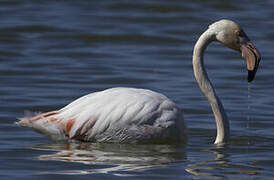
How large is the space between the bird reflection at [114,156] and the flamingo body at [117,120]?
8cm

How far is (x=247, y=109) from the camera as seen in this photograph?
986 centimetres

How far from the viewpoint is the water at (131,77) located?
7.00 metres

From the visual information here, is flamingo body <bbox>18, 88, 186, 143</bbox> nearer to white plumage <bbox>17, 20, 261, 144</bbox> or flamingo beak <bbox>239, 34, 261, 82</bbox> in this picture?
white plumage <bbox>17, 20, 261, 144</bbox>

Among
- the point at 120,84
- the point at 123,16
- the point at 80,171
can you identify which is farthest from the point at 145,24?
the point at 80,171

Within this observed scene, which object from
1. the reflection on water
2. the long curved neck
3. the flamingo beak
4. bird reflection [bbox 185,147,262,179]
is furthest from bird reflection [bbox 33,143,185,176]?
the flamingo beak

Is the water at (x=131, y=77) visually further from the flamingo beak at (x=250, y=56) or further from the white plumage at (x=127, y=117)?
the flamingo beak at (x=250, y=56)

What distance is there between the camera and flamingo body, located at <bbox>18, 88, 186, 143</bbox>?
7523 mm

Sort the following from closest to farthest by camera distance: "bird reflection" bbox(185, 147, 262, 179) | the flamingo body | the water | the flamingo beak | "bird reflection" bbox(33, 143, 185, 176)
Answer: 1. "bird reflection" bbox(185, 147, 262, 179)
2. "bird reflection" bbox(33, 143, 185, 176)
3. the water
4. the flamingo body
5. the flamingo beak

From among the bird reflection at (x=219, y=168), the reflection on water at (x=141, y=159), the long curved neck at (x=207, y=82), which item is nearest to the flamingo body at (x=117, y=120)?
the reflection on water at (x=141, y=159)

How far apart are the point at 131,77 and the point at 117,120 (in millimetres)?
3954

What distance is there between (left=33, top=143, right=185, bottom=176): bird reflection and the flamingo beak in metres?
1.02

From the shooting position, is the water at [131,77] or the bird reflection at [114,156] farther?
the water at [131,77]

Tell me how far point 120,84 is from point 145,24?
15.6 ft

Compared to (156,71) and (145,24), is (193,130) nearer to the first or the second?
(156,71)
